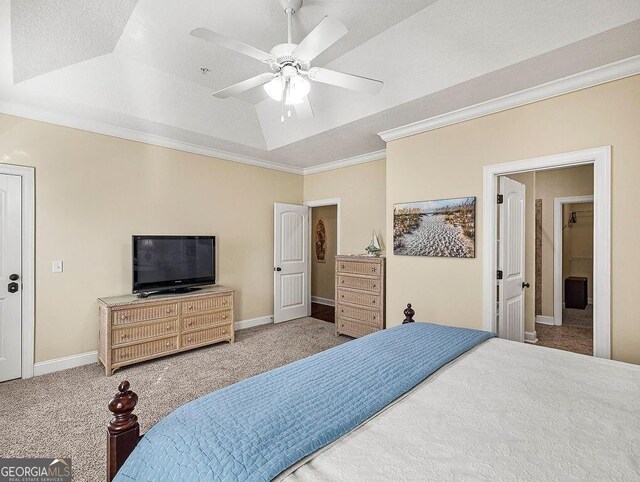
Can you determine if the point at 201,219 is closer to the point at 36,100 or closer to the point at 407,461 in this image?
the point at 36,100

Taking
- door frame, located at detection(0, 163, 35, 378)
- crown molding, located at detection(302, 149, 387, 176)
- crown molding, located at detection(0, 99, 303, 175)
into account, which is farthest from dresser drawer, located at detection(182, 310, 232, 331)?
crown molding, located at detection(302, 149, 387, 176)

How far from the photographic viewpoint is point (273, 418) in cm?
110

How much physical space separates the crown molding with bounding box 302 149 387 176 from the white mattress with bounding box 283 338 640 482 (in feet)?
11.7

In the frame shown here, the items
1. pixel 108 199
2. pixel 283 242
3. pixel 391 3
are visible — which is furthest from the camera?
pixel 283 242

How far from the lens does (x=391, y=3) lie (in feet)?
7.82

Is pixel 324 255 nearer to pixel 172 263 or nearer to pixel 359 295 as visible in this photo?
pixel 359 295

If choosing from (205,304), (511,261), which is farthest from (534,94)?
(205,304)

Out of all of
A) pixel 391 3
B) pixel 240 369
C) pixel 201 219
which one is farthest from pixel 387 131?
pixel 240 369

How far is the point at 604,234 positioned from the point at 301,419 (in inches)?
105

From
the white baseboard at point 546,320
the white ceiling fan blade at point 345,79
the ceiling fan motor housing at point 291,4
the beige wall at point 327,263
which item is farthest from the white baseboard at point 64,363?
the white baseboard at point 546,320

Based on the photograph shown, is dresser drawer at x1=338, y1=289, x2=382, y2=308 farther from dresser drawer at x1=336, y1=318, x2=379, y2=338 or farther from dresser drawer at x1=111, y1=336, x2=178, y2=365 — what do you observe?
dresser drawer at x1=111, y1=336, x2=178, y2=365

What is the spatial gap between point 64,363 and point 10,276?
1029 mm

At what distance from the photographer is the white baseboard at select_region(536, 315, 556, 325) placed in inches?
192

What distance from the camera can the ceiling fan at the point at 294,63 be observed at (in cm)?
180
